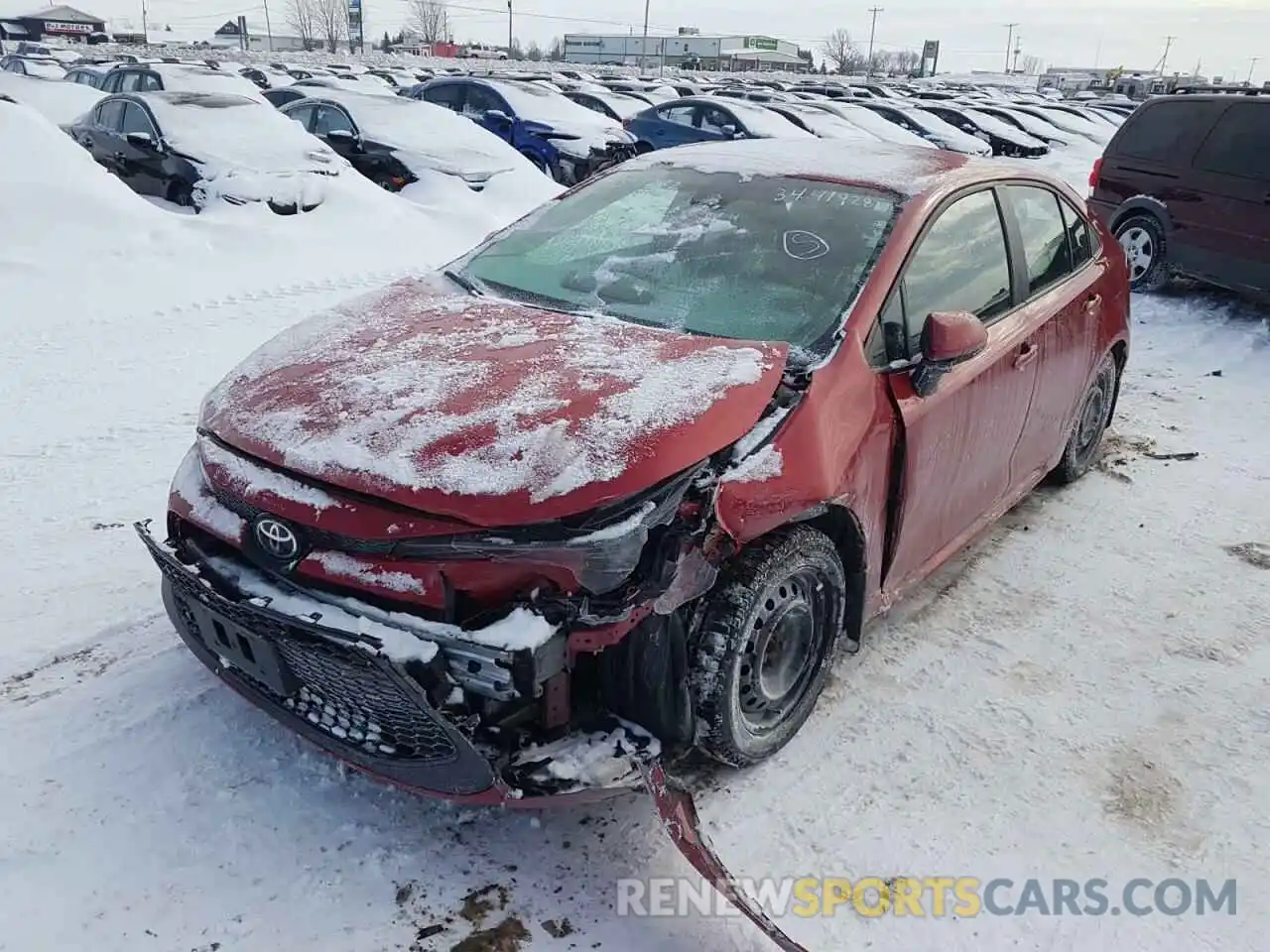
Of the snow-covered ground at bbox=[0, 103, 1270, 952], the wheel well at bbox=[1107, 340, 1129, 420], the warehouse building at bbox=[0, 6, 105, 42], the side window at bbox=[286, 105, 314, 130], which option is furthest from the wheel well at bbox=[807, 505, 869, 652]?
the warehouse building at bbox=[0, 6, 105, 42]

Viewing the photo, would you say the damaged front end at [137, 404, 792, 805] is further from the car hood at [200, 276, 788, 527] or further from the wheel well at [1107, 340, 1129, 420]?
the wheel well at [1107, 340, 1129, 420]

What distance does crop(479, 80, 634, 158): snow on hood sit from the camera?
13.9 m

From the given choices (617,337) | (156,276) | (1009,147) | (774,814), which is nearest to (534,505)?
(617,337)

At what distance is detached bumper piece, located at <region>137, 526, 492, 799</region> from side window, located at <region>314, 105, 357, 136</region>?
1050 centimetres

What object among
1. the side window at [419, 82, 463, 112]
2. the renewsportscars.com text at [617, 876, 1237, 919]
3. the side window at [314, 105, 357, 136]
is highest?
the side window at [419, 82, 463, 112]

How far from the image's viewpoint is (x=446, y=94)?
1549cm

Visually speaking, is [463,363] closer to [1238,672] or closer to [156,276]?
[1238,672]

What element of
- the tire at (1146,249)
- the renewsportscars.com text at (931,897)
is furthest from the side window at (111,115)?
the renewsportscars.com text at (931,897)

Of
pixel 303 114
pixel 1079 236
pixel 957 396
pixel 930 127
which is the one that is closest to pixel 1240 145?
pixel 1079 236

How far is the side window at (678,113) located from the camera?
52.9ft

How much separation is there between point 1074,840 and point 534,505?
70.4 inches

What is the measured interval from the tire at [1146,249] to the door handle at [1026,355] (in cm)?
583

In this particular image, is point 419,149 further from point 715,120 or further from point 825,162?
point 825,162

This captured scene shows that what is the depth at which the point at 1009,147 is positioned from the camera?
20891 millimetres
